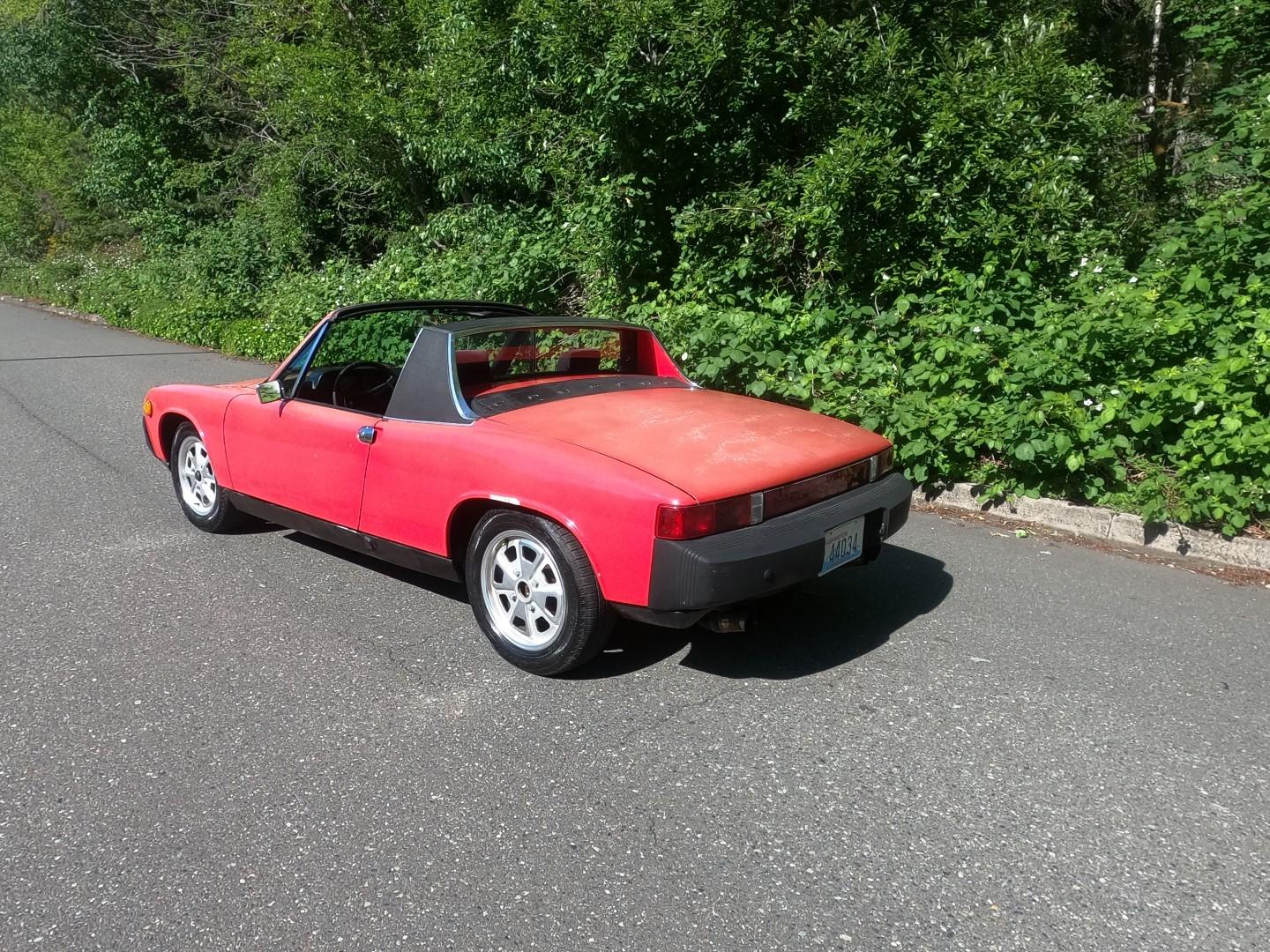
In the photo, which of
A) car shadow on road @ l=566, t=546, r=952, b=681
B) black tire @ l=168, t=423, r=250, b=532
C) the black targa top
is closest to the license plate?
car shadow on road @ l=566, t=546, r=952, b=681

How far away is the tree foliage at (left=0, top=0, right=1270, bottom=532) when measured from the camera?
5.57m

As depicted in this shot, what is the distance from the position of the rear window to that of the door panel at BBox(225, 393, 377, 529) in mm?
537

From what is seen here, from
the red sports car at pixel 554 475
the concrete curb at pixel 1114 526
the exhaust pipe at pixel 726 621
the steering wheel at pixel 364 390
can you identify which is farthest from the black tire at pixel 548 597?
the concrete curb at pixel 1114 526

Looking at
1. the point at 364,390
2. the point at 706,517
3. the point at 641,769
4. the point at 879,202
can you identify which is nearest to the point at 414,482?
the point at 364,390

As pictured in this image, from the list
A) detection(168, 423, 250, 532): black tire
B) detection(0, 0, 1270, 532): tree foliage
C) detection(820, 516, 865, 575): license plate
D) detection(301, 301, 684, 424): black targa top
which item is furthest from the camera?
detection(0, 0, 1270, 532): tree foliage

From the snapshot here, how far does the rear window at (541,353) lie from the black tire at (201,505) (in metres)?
1.97

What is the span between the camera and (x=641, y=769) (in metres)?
3.11

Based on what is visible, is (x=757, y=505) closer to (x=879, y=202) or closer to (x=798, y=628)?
(x=798, y=628)

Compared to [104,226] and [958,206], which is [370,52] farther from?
[104,226]

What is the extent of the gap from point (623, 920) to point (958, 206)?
21.2 ft

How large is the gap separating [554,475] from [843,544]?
45.7 inches

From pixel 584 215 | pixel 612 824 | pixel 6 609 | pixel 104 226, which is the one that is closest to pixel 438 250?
pixel 584 215

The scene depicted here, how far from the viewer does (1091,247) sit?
709 centimetres

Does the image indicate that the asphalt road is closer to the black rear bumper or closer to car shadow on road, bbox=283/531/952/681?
car shadow on road, bbox=283/531/952/681
